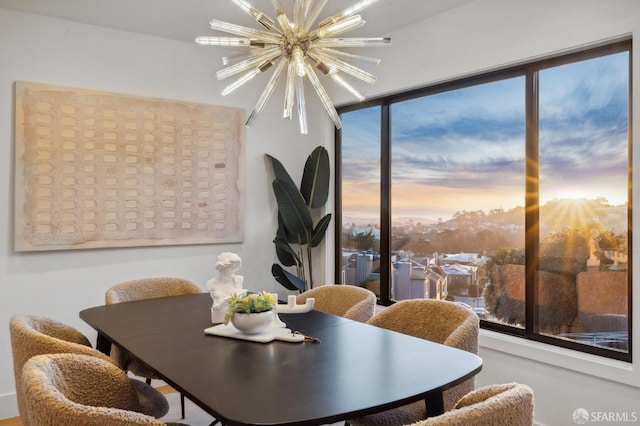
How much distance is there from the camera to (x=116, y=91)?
3.60 meters

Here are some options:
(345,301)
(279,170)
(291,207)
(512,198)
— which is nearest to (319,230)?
(291,207)

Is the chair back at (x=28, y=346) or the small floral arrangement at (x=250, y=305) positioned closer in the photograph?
the chair back at (x=28, y=346)

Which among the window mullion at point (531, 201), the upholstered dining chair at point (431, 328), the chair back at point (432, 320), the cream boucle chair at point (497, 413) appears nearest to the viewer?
the cream boucle chair at point (497, 413)

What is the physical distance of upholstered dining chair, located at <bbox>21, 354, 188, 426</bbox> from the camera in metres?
1.22

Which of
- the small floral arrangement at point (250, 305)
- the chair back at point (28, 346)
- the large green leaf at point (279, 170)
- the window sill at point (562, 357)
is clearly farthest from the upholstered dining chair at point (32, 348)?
the large green leaf at point (279, 170)

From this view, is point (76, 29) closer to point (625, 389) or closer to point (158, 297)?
point (158, 297)

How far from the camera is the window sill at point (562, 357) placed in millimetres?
2420

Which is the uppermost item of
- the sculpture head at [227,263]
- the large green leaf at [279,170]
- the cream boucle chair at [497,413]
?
the large green leaf at [279,170]

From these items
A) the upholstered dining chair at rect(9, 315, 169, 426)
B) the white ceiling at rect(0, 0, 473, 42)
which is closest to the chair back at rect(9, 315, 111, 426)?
the upholstered dining chair at rect(9, 315, 169, 426)

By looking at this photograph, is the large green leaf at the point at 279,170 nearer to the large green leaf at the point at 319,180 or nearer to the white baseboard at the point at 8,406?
the large green leaf at the point at 319,180

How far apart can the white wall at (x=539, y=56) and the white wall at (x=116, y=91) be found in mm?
1343

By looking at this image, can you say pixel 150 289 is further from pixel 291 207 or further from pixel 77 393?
pixel 77 393

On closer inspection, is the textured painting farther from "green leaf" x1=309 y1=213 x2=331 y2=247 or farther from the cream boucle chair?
the cream boucle chair

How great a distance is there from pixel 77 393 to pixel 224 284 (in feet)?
2.59
